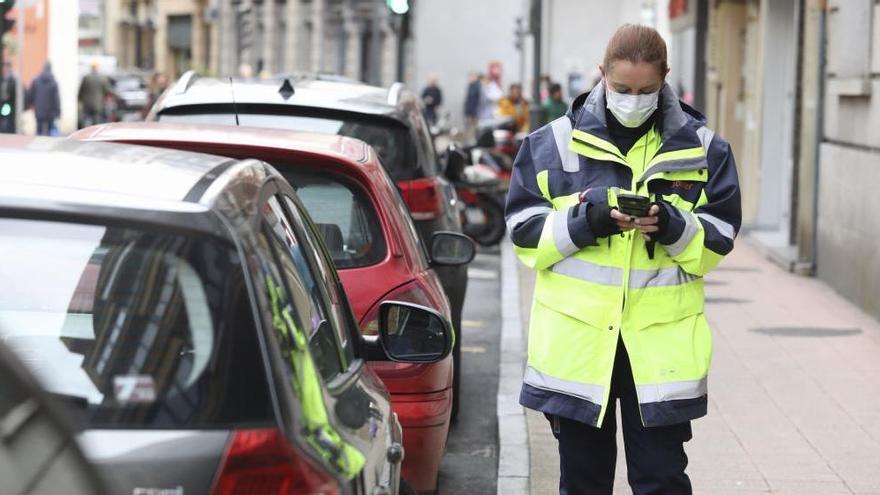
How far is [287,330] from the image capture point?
304cm

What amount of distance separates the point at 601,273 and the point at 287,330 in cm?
190

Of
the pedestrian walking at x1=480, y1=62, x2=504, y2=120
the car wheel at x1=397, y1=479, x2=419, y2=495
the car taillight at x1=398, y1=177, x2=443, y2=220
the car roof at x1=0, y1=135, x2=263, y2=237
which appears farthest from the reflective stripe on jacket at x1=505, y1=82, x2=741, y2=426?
the pedestrian walking at x1=480, y1=62, x2=504, y2=120

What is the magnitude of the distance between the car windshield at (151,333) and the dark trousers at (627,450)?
2144mm

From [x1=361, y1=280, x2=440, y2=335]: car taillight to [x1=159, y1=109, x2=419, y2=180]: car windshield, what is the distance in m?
1.38

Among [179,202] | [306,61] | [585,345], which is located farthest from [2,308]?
[306,61]

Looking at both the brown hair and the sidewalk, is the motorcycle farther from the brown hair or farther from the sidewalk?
the brown hair

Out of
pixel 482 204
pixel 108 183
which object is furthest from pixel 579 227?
pixel 482 204

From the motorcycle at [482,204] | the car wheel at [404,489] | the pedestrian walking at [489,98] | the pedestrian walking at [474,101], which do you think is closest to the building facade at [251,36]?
the pedestrian walking at [474,101]

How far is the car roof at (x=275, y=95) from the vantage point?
782cm

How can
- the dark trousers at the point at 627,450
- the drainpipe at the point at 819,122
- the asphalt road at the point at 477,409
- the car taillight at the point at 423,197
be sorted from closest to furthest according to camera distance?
the dark trousers at the point at 627,450 < the asphalt road at the point at 477,409 < the car taillight at the point at 423,197 < the drainpipe at the point at 819,122

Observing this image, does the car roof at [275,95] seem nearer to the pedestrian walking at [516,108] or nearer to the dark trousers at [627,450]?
the dark trousers at [627,450]

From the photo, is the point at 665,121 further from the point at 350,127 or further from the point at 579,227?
the point at 350,127

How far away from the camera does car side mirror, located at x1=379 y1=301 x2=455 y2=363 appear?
4496 mm

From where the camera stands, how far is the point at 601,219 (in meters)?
4.66
